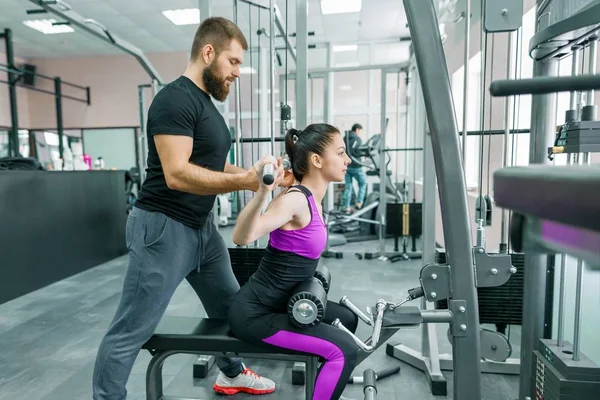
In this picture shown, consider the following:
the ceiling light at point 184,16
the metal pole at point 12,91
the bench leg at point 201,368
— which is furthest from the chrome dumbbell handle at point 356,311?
the ceiling light at point 184,16

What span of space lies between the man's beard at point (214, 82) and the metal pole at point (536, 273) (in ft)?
3.41

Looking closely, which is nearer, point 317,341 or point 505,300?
point 317,341

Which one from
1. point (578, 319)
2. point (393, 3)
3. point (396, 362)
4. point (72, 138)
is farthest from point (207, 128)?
point (72, 138)

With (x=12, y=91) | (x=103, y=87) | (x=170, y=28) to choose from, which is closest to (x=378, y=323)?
(x=12, y=91)

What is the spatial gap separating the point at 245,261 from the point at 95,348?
0.99 m

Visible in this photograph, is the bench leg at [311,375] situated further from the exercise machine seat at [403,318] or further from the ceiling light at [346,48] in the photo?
the ceiling light at [346,48]

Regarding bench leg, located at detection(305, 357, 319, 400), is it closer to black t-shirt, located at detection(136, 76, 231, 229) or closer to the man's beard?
black t-shirt, located at detection(136, 76, 231, 229)

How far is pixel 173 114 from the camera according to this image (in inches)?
44.8

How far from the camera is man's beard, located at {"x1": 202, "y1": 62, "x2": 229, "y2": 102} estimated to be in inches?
50.1

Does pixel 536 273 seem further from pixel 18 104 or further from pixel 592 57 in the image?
pixel 18 104

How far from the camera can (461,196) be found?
104 cm

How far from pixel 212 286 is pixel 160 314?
0.83ft

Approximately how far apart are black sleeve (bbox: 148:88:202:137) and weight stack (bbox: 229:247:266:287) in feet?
2.98

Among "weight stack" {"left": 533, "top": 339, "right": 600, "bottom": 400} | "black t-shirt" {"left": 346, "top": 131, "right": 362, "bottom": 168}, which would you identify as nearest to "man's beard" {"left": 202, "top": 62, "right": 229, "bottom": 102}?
"weight stack" {"left": 533, "top": 339, "right": 600, "bottom": 400}
